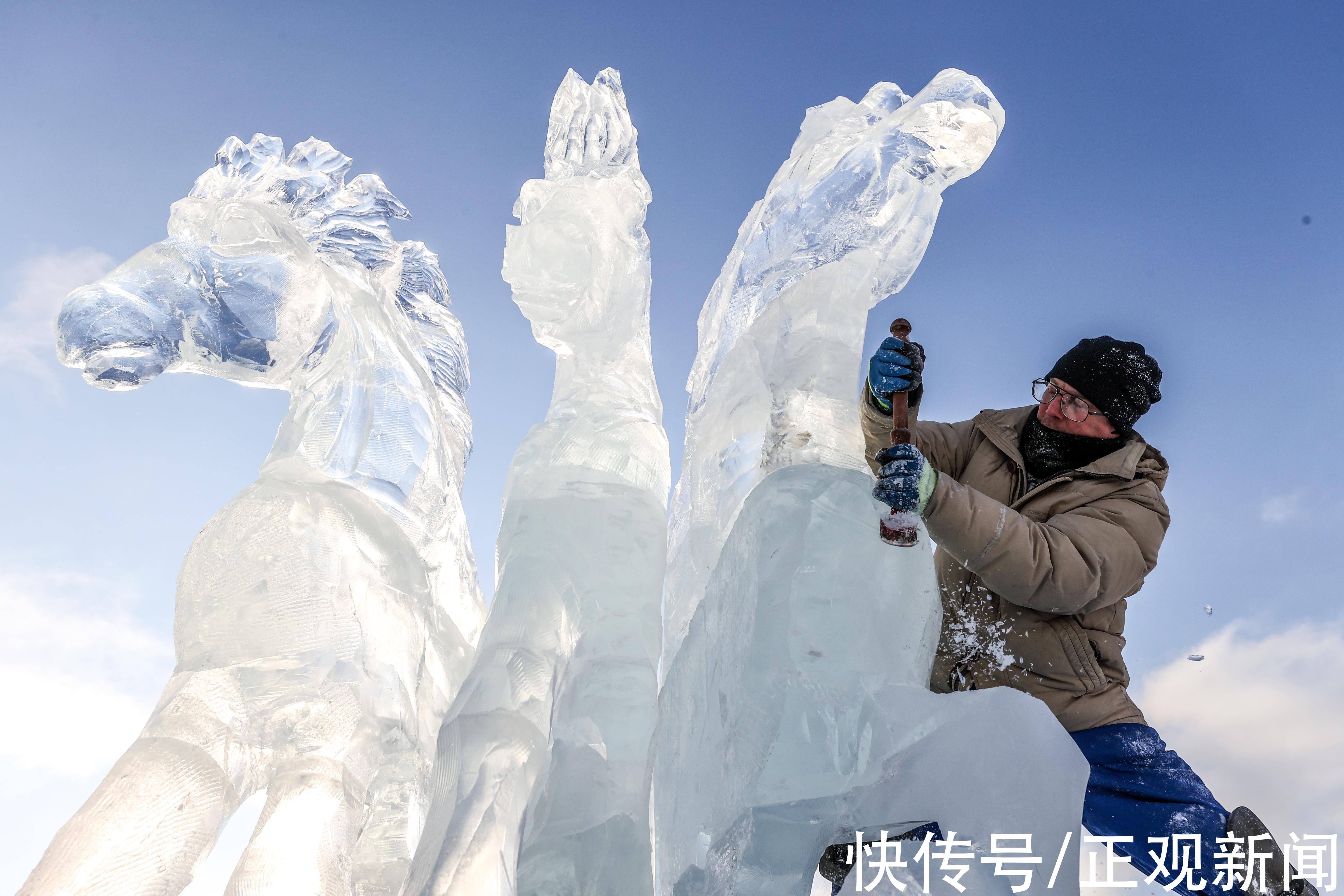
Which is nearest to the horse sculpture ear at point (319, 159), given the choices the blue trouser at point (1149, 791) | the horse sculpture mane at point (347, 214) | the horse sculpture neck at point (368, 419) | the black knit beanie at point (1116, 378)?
Result: the horse sculpture mane at point (347, 214)

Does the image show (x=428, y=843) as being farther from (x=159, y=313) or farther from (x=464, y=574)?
(x=159, y=313)

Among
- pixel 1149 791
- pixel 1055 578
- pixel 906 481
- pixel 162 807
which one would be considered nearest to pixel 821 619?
pixel 906 481

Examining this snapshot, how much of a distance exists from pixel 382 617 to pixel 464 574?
0.76m

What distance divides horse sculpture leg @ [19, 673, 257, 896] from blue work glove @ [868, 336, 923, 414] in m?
2.08

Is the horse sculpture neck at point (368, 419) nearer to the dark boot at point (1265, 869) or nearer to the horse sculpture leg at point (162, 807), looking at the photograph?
the horse sculpture leg at point (162, 807)

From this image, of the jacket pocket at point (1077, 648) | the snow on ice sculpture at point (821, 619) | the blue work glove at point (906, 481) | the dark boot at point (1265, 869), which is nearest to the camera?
the snow on ice sculpture at point (821, 619)

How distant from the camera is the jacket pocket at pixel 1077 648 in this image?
2.89 m

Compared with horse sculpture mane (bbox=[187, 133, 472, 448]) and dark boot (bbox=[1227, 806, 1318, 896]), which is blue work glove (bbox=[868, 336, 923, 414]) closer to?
dark boot (bbox=[1227, 806, 1318, 896])

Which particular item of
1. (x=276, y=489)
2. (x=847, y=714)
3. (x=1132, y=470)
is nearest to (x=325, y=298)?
(x=276, y=489)

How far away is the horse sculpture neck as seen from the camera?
320 centimetres

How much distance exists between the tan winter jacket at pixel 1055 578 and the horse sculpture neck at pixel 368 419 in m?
1.58

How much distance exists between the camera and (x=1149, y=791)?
9.52ft

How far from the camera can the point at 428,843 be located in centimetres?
226

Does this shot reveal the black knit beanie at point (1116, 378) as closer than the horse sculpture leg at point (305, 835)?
No
